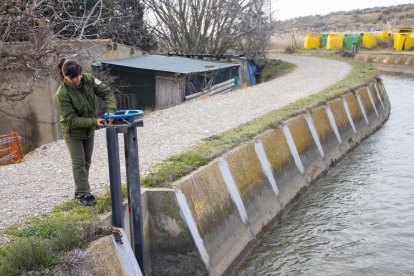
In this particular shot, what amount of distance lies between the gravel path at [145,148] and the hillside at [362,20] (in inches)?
2004

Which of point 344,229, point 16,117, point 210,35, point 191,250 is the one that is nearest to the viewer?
point 191,250

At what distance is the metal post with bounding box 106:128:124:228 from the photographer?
16.9 feet

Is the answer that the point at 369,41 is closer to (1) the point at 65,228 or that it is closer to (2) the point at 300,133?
(2) the point at 300,133

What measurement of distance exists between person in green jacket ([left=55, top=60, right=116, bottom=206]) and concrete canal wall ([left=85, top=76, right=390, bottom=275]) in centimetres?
86

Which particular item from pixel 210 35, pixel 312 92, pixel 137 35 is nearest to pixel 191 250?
pixel 312 92

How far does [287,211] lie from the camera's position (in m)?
9.62

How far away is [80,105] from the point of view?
5633mm

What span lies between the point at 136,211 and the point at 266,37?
27.2 meters

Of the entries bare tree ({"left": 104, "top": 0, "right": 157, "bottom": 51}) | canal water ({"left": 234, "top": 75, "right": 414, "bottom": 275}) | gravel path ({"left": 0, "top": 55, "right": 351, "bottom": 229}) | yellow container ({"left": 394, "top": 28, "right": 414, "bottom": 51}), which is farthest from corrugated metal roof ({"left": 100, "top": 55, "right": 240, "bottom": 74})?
yellow container ({"left": 394, "top": 28, "right": 414, "bottom": 51})

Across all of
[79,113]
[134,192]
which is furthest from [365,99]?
[79,113]

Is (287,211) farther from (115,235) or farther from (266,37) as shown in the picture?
(266,37)

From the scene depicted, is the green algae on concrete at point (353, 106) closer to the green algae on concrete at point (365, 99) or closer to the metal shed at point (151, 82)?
the green algae on concrete at point (365, 99)

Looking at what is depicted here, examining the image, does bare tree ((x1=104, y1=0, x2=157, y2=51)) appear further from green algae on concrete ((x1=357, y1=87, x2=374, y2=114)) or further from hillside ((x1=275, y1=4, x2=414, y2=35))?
hillside ((x1=275, y1=4, x2=414, y2=35))

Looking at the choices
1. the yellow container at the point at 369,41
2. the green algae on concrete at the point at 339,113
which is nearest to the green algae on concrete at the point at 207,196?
the green algae on concrete at the point at 339,113
